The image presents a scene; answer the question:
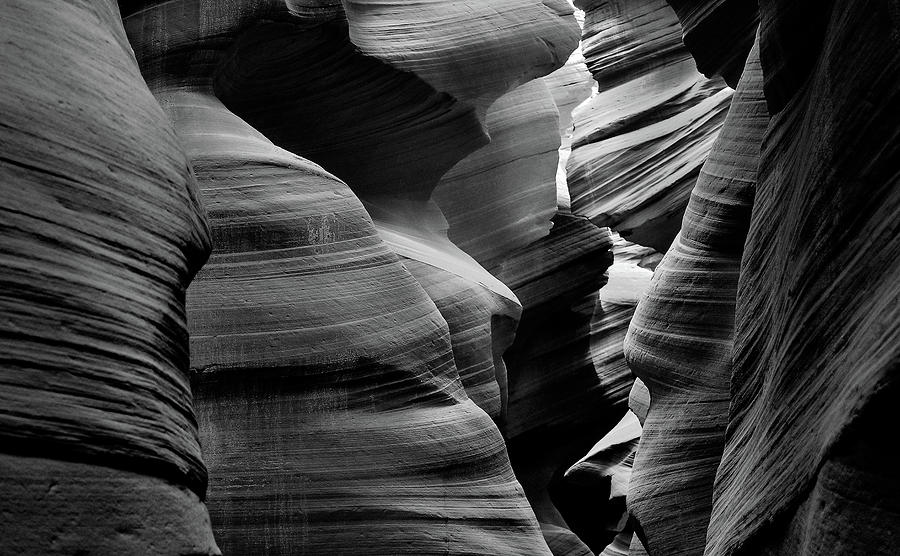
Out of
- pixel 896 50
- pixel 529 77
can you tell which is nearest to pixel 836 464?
pixel 896 50

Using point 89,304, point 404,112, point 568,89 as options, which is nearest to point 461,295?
point 404,112

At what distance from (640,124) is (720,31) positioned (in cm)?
203

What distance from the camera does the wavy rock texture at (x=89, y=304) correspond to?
1692mm

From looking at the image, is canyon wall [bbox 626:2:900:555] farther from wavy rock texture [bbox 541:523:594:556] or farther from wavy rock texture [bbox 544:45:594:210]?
wavy rock texture [bbox 544:45:594:210]

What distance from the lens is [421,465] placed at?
3668 millimetres

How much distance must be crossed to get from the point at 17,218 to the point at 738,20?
3559 mm

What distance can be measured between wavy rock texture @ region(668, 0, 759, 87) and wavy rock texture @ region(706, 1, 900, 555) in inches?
80.8

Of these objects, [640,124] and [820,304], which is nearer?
[820,304]

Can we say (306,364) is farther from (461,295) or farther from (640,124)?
(640,124)

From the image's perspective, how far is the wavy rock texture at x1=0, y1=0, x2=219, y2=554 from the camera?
169cm

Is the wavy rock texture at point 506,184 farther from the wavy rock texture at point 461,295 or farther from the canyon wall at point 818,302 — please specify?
the canyon wall at point 818,302

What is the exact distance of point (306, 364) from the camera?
3533mm

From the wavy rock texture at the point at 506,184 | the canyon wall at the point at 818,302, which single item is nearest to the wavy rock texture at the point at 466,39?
the wavy rock texture at the point at 506,184

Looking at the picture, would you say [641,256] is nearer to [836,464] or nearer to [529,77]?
[529,77]
